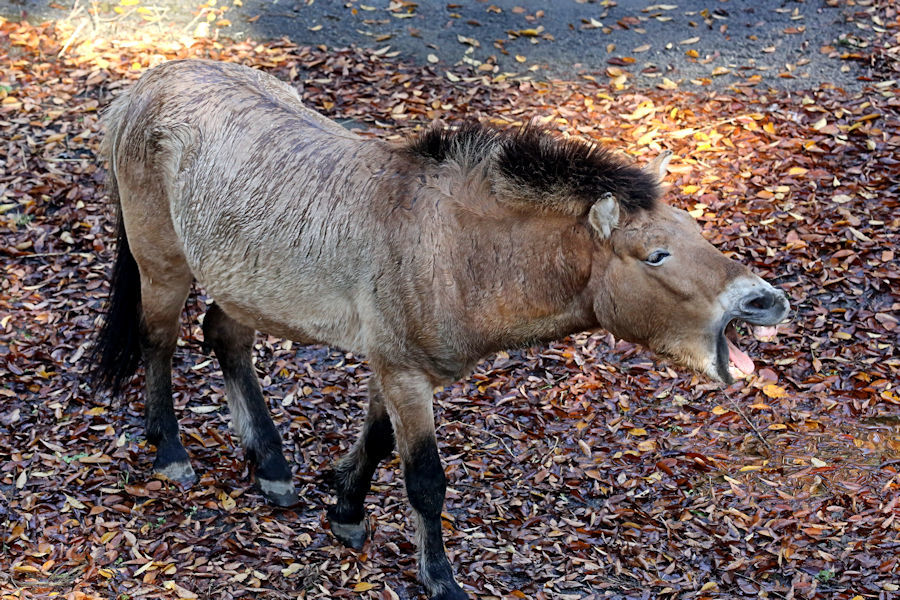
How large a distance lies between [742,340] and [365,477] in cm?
297

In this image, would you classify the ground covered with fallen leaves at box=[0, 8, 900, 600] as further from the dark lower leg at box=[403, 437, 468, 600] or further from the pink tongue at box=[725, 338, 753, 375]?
the pink tongue at box=[725, 338, 753, 375]

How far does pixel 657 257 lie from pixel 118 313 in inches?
139

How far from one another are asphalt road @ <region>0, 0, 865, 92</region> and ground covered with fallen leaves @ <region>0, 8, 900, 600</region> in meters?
0.81

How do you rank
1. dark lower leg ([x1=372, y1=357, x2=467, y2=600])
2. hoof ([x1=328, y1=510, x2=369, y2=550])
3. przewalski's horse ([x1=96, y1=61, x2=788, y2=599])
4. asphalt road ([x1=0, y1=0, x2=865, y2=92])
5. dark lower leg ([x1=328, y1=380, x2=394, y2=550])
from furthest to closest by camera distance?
asphalt road ([x1=0, y1=0, x2=865, y2=92]), hoof ([x1=328, y1=510, x2=369, y2=550]), dark lower leg ([x1=328, y1=380, x2=394, y2=550]), dark lower leg ([x1=372, y1=357, x2=467, y2=600]), przewalski's horse ([x1=96, y1=61, x2=788, y2=599])

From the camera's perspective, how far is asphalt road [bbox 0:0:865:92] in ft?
31.5

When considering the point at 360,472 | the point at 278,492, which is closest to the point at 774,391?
the point at 360,472

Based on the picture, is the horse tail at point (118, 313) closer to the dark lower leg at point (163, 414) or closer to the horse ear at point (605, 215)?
the dark lower leg at point (163, 414)

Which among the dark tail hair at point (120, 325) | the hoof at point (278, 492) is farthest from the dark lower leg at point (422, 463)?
the dark tail hair at point (120, 325)

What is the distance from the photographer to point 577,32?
10.2m

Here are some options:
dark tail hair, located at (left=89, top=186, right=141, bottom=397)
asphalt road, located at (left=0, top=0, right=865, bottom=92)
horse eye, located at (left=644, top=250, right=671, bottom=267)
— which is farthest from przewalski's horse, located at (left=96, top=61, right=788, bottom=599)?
asphalt road, located at (left=0, top=0, right=865, bottom=92)

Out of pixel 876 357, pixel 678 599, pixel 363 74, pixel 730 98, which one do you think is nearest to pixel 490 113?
pixel 363 74

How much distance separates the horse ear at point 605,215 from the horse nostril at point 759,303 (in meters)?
0.63

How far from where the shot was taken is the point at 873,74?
9.20 m

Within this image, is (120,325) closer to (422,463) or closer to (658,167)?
(422,463)
